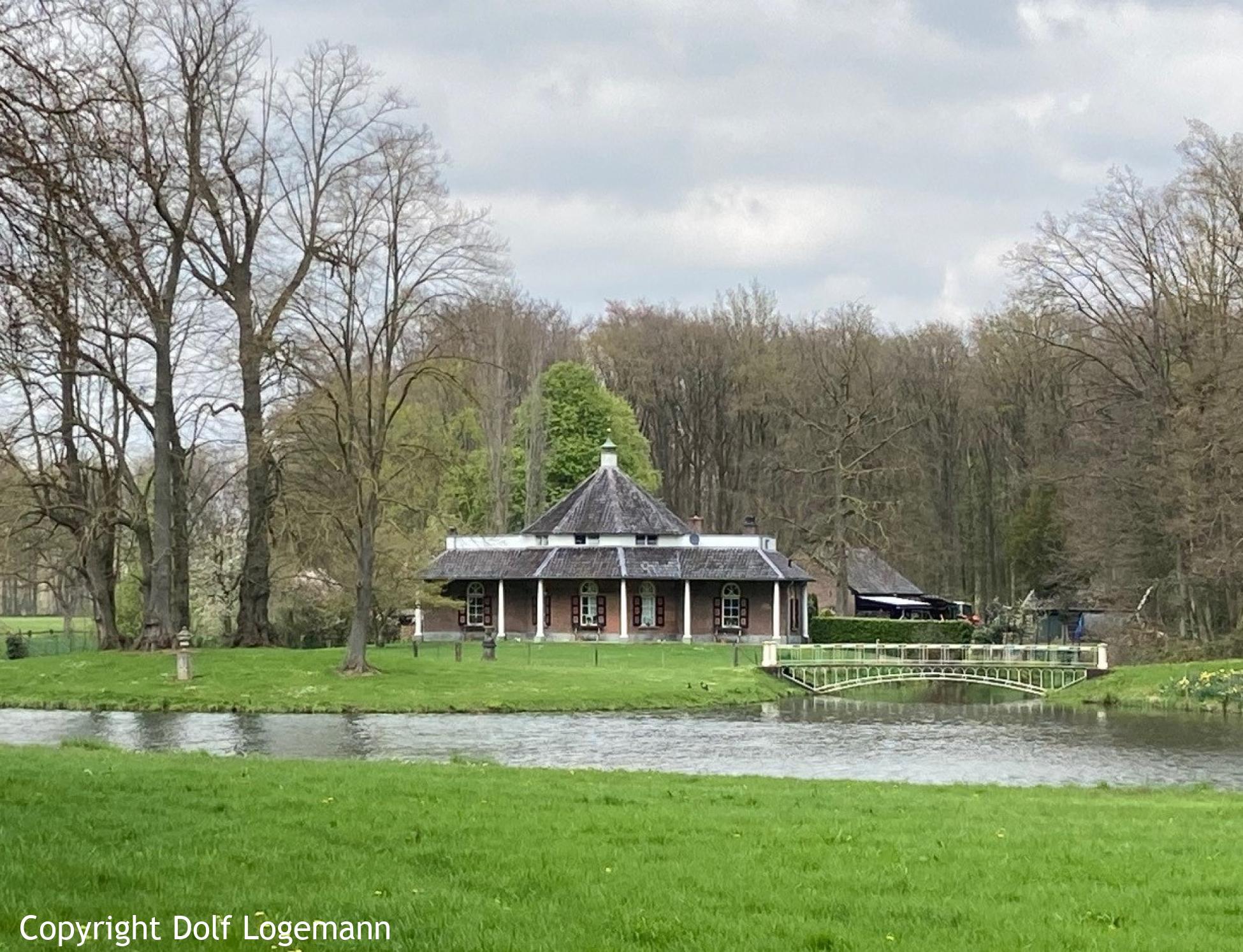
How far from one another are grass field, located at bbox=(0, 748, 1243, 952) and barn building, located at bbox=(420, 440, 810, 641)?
124 feet

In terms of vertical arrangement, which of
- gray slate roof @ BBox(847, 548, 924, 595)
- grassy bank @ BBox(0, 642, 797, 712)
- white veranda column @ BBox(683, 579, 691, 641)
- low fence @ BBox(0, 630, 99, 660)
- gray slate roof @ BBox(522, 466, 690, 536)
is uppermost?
gray slate roof @ BBox(522, 466, 690, 536)

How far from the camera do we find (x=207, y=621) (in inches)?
1976

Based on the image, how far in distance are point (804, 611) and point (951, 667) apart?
12.8m

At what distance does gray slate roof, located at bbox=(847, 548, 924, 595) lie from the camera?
61781mm

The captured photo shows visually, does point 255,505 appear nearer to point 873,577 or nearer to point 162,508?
point 162,508

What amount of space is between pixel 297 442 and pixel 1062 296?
25058 mm

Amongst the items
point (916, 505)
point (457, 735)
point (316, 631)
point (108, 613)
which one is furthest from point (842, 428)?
point (457, 735)

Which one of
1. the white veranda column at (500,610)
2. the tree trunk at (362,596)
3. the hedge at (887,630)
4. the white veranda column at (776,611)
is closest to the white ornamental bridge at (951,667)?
the hedge at (887,630)

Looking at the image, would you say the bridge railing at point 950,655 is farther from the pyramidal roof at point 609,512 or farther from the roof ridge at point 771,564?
the pyramidal roof at point 609,512

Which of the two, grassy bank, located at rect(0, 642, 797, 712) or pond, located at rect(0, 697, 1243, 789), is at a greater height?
grassy bank, located at rect(0, 642, 797, 712)

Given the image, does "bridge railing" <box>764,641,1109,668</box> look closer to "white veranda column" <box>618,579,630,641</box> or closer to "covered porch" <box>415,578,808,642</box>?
"covered porch" <box>415,578,808,642</box>

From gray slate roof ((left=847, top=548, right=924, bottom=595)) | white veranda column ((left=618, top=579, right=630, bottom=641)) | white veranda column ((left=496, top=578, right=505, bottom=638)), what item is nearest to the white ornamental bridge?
white veranda column ((left=618, top=579, right=630, bottom=641))

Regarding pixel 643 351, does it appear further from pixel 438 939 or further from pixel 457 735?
pixel 438 939

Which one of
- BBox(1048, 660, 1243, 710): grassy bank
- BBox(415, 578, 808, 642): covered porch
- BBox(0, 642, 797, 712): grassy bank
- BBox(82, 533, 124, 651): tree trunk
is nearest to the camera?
BBox(0, 642, 797, 712): grassy bank
